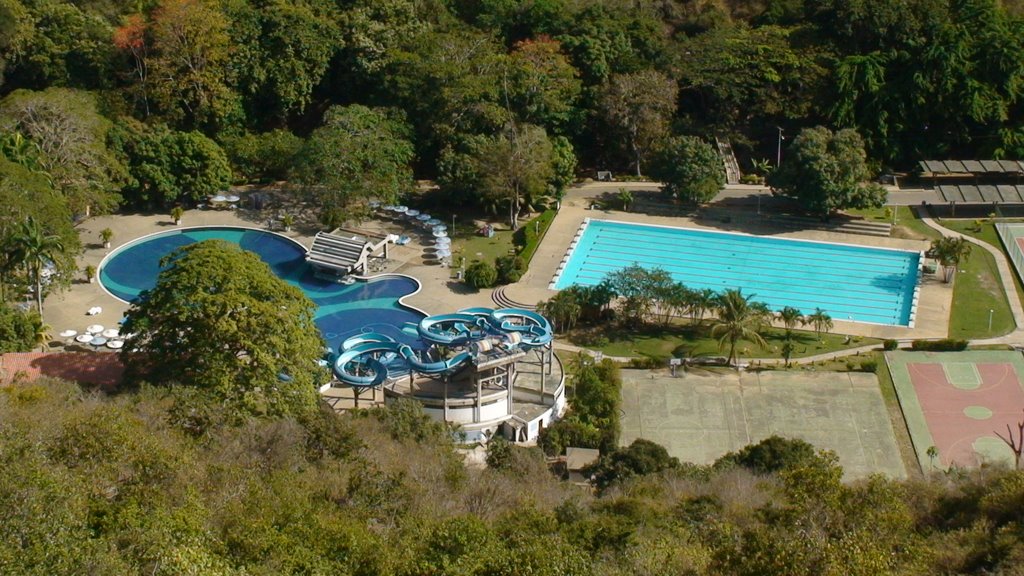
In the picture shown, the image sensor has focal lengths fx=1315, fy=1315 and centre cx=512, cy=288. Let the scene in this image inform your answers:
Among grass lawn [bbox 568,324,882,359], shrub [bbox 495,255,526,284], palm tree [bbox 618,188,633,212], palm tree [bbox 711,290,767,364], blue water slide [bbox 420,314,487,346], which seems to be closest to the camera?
blue water slide [bbox 420,314,487,346]

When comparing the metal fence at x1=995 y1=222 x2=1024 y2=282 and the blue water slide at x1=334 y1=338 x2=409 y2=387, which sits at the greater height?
the blue water slide at x1=334 y1=338 x2=409 y2=387

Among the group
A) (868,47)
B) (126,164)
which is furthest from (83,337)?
(868,47)

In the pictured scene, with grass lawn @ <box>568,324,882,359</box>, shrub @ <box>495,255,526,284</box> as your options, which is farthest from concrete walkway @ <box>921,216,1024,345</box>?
shrub @ <box>495,255,526,284</box>

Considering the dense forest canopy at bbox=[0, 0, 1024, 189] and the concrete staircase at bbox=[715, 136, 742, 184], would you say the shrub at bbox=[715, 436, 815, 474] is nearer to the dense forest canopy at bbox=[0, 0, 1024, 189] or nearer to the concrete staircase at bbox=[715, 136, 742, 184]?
the dense forest canopy at bbox=[0, 0, 1024, 189]

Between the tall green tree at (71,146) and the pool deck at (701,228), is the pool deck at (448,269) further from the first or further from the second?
the tall green tree at (71,146)

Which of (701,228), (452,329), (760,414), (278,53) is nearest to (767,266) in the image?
(701,228)

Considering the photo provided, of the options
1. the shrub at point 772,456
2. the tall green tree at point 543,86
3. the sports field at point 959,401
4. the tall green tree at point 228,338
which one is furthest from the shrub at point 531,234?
the shrub at point 772,456
